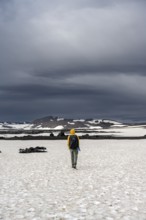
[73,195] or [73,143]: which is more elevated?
[73,143]

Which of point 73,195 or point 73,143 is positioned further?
point 73,143

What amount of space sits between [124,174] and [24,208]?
32.1 ft

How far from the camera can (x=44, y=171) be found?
21953 millimetres

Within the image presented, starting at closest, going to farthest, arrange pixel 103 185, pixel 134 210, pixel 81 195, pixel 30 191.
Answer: pixel 134 210 < pixel 81 195 < pixel 30 191 < pixel 103 185

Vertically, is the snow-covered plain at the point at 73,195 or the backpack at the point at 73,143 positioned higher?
the backpack at the point at 73,143

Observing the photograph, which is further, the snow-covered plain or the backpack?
the backpack

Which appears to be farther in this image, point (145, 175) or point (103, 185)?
point (145, 175)

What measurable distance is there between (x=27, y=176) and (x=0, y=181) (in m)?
2.24

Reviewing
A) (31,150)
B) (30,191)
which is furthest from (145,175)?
(31,150)

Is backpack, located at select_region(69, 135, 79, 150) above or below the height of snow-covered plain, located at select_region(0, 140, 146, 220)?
above

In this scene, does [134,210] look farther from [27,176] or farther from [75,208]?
[27,176]

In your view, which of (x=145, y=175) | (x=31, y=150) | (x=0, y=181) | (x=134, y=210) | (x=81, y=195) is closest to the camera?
(x=134, y=210)

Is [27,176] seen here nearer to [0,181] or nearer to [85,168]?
[0,181]

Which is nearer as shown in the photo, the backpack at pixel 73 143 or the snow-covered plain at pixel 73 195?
the snow-covered plain at pixel 73 195
